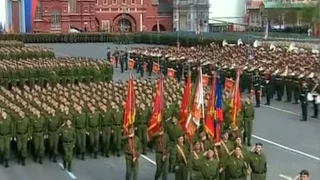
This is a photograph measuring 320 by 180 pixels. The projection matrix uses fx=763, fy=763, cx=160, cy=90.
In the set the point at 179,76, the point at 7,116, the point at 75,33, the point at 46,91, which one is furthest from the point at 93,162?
the point at 75,33

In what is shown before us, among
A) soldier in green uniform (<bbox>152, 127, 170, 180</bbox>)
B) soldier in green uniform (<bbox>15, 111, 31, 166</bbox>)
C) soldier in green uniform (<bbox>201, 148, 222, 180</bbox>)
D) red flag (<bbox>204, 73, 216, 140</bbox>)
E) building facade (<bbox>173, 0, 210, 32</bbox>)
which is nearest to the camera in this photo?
soldier in green uniform (<bbox>201, 148, 222, 180</bbox>)

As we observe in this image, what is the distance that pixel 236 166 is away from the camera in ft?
41.5

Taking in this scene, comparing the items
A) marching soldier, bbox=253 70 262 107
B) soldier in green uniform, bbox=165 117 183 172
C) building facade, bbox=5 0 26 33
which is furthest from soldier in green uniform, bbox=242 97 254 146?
building facade, bbox=5 0 26 33

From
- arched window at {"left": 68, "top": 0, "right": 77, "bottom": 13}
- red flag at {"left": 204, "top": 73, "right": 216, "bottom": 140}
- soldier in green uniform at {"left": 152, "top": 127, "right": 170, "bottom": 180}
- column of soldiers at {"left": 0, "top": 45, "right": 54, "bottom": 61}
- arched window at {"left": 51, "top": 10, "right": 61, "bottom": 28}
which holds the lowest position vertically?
soldier in green uniform at {"left": 152, "top": 127, "right": 170, "bottom": 180}

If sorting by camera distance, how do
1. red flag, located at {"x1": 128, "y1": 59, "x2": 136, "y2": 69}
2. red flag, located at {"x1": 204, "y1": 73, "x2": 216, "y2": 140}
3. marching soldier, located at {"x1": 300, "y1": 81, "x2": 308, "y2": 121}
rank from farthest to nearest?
1. red flag, located at {"x1": 128, "y1": 59, "x2": 136, "y2": 69}
2. marching soldier, located at {"x1": 300, "y1": 81, "x2": 308, "y2": 121}
3. red flag, located at {"x1": 204, "y1": 73, "x2": 216, "y2": 140}

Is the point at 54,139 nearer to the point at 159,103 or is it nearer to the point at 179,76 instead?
the point at 159,103

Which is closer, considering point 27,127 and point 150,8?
point 27,127

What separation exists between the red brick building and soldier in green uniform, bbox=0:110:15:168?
52.4m

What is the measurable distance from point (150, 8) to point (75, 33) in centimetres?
1109

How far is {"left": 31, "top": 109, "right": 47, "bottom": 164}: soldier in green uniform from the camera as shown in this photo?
16703 mm

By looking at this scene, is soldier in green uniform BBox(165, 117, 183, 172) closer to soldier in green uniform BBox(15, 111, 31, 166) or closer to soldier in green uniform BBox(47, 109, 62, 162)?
soldier in green uniform BBox(47, 109, 62, 162)

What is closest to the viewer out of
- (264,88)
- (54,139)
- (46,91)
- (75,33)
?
(54,139)

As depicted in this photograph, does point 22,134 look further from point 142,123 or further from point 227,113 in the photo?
point 227,113

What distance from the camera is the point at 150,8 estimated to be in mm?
72750
